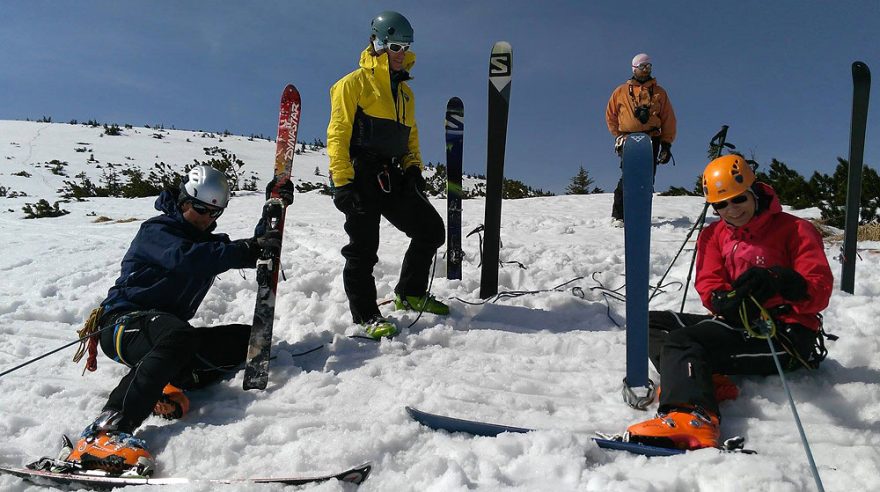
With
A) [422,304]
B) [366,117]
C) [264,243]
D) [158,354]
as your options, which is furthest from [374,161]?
[158,354]

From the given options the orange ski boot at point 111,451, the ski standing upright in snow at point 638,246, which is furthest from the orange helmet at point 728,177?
the orange ski boot at point 111,451

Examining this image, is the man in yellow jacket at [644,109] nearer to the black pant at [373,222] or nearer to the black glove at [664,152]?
the black glove at [664,152]

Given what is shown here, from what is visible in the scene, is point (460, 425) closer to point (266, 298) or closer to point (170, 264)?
point (266, 298)

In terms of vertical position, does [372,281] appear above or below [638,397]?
above

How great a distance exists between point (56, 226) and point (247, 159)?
22.4 meters

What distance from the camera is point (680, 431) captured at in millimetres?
2227

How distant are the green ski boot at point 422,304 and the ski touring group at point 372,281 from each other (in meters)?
0.02

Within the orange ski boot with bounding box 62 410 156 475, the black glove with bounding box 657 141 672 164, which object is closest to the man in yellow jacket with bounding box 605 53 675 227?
the black glove with bounding box 657 141 672 164

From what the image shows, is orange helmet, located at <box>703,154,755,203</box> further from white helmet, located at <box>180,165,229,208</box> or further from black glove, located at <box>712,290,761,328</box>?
white helmet, located at <box>180,165,229,208</box>

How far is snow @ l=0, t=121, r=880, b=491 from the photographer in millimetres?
2064

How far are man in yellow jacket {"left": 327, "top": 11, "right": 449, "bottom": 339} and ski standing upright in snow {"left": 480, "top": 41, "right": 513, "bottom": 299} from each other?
2.44 feet

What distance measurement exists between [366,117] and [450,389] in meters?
1.94

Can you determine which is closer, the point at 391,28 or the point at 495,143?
the point at 391,28

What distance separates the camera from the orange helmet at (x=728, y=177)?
2666mm
